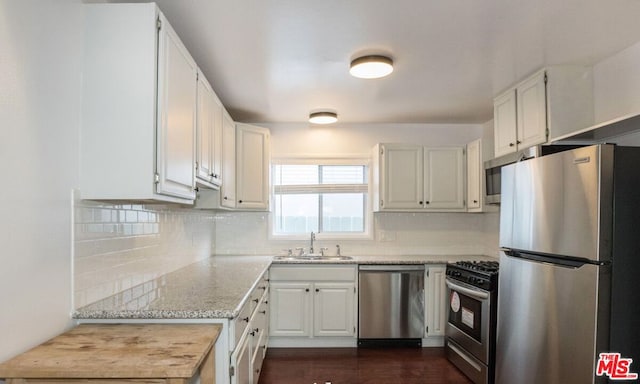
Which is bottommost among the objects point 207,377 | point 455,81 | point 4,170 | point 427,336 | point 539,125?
point 427,336

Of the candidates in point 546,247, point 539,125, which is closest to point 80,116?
point 546,247

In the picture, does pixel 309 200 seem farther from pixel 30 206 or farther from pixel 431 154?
pixel 30 206

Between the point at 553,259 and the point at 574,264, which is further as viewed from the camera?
the point at 553,259

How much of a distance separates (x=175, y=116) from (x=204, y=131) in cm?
63

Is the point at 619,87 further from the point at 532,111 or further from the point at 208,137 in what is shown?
the point at 208,137

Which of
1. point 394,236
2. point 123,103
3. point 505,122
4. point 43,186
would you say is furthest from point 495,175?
point 43,186

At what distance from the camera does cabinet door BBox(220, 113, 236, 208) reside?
10.4 ft

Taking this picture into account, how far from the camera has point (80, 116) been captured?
166 centimetres

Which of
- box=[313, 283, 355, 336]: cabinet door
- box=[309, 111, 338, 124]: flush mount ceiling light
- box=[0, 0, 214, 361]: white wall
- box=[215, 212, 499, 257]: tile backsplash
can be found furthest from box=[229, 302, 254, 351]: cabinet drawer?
box=[309, 111, 338, 124]: flush mount ceiling light

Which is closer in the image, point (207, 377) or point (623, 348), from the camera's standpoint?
point (207, 377)

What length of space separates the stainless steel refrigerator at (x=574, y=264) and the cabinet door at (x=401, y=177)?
1737 millimetres

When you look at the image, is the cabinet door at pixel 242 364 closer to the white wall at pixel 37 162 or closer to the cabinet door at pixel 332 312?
the white wall at pixel 37 162

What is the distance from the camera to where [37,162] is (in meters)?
1.42

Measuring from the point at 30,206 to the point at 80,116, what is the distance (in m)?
0.48
